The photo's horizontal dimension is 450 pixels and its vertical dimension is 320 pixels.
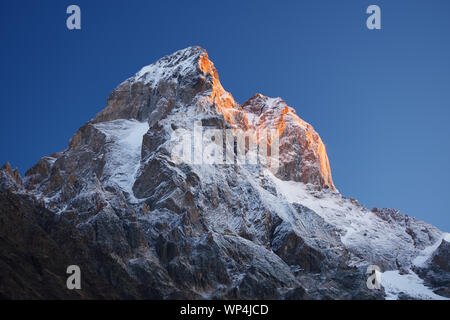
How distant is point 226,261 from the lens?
18250cm

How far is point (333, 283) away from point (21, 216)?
236ft
